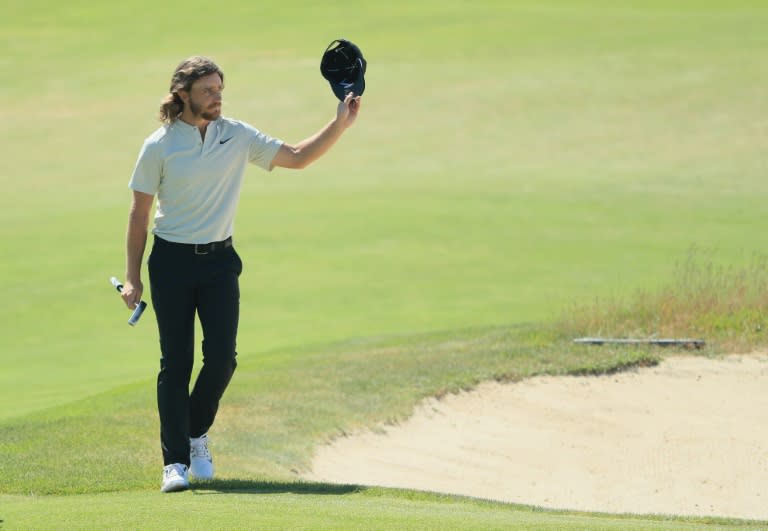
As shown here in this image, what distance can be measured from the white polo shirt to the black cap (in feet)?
1.87

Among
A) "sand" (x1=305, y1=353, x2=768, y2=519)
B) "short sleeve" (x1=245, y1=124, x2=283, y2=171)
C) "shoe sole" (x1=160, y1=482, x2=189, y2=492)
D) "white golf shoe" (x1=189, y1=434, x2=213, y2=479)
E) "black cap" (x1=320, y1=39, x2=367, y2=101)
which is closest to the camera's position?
"shoe sole" (x1=160, y1=482, x2=189, y2=492)

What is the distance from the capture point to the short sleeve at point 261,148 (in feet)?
24.5

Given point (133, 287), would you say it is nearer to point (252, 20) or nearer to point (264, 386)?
point (264, 386)

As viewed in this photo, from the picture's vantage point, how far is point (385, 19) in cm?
4291

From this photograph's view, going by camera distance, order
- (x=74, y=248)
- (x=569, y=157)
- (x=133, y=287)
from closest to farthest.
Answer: (x=133, y=287), (x=74, y=248), (x=569, y=157)

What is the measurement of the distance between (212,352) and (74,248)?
1311cm

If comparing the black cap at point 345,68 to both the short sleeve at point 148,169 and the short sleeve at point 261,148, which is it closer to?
the short sleeve at point 261,148

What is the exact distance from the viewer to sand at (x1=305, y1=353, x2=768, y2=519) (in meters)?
9.60

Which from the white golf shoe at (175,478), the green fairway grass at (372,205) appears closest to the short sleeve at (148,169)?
the white golf shoe at (175,478)

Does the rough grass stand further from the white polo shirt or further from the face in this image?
the face

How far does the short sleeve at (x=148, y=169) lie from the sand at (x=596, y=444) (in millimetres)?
2698

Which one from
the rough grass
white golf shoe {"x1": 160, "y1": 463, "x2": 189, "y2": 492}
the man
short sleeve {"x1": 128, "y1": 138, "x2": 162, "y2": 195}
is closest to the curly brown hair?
the man

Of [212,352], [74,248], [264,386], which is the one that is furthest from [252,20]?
[212,352]

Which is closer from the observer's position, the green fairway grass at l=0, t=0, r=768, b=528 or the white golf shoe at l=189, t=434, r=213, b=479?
the white golf shoe at l=189, t=434, r=213, b=479
